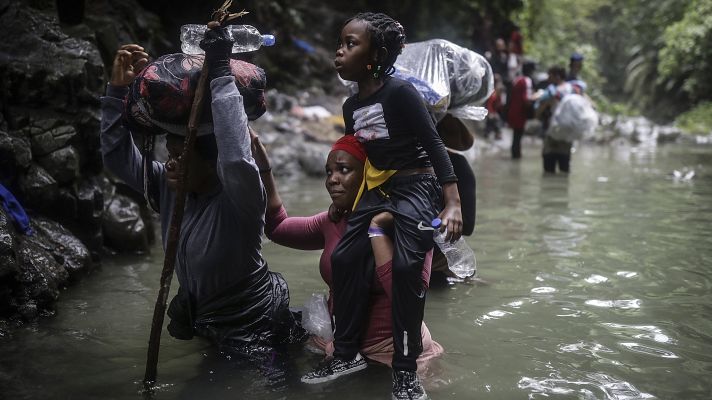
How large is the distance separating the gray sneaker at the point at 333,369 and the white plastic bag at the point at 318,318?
Result: 0.95 ft

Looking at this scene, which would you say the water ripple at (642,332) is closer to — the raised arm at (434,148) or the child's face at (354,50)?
the raised arm at (434,148)

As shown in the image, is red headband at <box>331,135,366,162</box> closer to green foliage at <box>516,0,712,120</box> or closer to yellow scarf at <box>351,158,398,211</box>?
yellow scarf at <box>351,158,398,211</box>

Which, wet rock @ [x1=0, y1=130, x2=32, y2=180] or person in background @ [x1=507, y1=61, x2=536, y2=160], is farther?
person in background @ [x1=507, y1=61, x2=536, y2=160]

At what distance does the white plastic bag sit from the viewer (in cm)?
334

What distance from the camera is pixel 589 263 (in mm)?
5043

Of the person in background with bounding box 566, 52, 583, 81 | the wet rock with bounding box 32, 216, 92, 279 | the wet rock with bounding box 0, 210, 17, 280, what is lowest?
the wet rock with bounding box 32, 216, 92, 279

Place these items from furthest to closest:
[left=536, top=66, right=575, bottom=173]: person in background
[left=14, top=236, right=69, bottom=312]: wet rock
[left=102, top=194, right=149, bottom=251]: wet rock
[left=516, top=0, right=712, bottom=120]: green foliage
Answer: [left=516, top=0, right=712, bottom=120]: green foliage
[left=536, top=66, right=575, bottom=173]: person in background
[left=102, top=194, right=149, bottom=251]: wet rock
[left=14, top=236, right=69, bottom=312]: wet rock

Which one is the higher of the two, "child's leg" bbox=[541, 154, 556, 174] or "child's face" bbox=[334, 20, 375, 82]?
"child's face" bbox=[334, 20, 375, 82]

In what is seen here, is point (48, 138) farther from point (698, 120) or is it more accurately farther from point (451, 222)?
point (698, 120)

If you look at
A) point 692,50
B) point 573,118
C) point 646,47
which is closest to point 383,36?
point 573,118

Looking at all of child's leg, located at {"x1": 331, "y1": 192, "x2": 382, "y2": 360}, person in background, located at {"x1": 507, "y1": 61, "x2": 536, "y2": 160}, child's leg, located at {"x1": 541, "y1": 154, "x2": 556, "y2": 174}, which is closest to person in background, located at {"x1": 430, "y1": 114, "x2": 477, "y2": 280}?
child's leg, located at {"x1": 331, "y1": 192, "x2": 382, "y2": 360}

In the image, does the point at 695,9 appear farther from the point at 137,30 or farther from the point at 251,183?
the point at 251,183

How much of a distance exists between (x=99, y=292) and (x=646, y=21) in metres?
27.2

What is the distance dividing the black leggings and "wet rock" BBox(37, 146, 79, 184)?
2494mm
